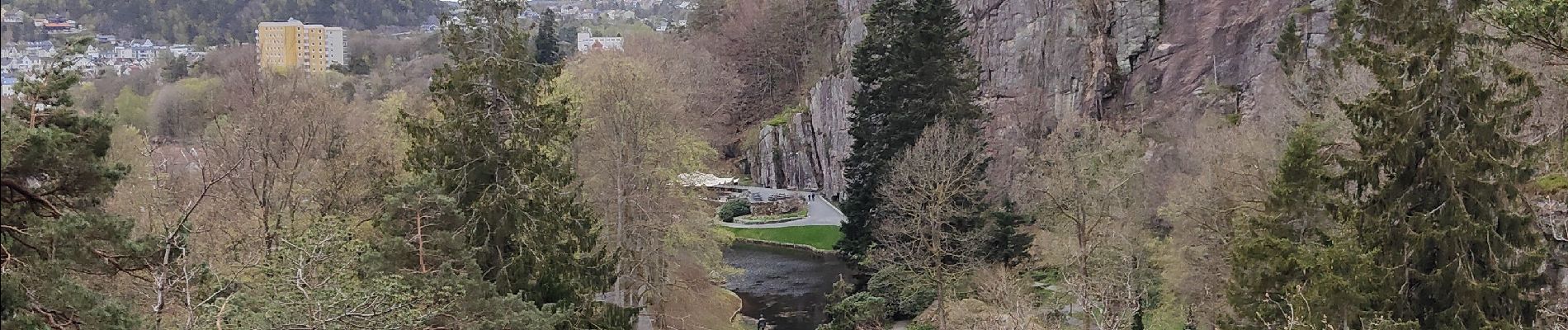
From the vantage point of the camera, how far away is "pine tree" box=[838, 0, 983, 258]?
2895 cm

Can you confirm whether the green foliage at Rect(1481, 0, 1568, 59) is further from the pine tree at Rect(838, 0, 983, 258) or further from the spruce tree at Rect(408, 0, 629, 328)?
the pine tree at Rect(838, 0, 983, 258)

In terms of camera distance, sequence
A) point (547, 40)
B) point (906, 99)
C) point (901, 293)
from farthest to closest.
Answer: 1. point (547, 40)
2. point (906, 99)
3. point (901, 293)

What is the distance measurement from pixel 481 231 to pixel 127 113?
3095 cm

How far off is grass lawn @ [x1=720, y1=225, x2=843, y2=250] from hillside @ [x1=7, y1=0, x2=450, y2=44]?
13.9 meters

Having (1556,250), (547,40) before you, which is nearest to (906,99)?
(1556,250)

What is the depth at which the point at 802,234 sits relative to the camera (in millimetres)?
40406

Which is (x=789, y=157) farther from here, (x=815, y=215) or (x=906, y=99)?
(x=906, y=99)

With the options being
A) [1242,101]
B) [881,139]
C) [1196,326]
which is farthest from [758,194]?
[1196,326]

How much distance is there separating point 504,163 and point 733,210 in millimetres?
28836

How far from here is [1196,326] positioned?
20.6m

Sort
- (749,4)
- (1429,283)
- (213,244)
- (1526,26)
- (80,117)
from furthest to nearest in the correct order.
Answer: (749,4) → (213,244) → (1429,283) → (80,117) → (1526,26)

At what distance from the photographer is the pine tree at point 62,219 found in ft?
24.5

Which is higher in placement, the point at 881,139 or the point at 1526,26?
the point at 1526,26

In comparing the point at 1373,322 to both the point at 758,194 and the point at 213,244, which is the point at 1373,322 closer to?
the point at 213,244
